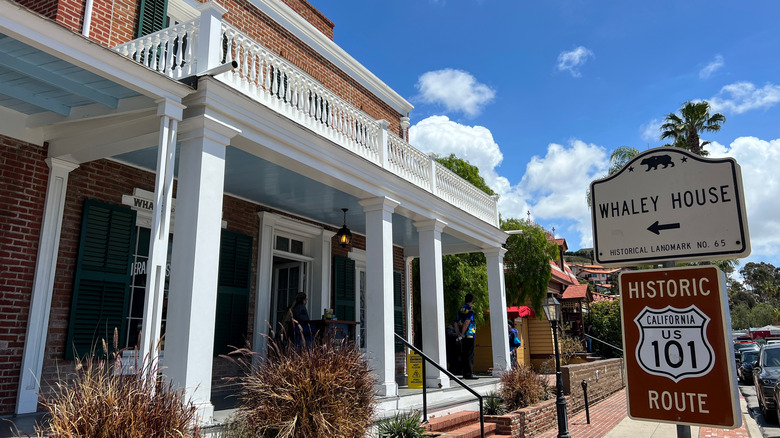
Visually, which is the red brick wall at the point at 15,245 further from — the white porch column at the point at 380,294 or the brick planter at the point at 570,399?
the brick planter at the point at 570,399

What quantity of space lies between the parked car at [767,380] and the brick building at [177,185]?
766 centimetres

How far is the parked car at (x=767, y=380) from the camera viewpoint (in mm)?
11922

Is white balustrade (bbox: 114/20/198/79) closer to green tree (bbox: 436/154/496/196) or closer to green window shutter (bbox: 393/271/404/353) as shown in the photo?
green window shutter (bbox: 393/271/404/353)

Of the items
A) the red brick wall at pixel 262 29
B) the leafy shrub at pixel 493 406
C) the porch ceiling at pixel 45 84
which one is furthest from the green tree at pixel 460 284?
the porch ceiling at pixel 45 84

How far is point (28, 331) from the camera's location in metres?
6.58

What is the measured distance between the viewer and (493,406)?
9.84m

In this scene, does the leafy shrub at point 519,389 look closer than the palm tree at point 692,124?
Yes

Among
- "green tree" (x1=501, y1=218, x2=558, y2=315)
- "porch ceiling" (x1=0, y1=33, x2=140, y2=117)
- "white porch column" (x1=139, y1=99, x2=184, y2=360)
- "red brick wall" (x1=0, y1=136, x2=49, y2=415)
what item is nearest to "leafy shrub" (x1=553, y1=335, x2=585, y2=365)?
"green tree" (x1=501, y1=218, x2=558, y2=315)

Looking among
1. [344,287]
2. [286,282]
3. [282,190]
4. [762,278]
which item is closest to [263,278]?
[286,282]

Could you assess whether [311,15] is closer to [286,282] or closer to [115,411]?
[286,282]

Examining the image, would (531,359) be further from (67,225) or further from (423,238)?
(67,225)

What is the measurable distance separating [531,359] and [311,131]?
19197mm

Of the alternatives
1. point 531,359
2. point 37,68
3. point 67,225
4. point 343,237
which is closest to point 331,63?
Answer: point 343,237

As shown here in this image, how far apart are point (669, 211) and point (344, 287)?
1049 centimetres
